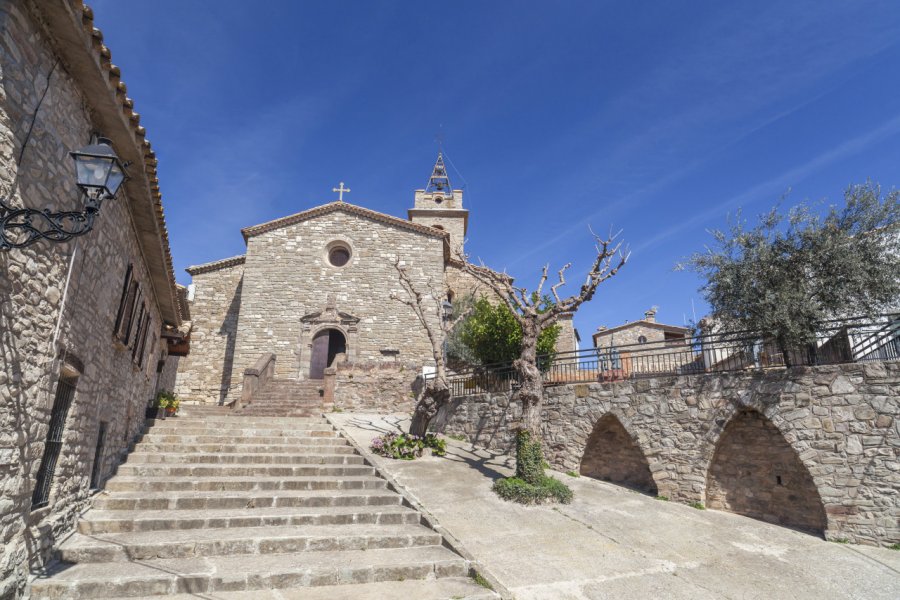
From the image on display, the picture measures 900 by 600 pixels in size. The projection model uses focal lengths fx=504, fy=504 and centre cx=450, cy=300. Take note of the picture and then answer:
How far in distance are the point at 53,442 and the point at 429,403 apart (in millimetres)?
7633

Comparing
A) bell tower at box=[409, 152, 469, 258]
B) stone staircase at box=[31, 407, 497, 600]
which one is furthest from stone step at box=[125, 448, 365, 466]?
bell tower at box=[409, 152, 469, 258]

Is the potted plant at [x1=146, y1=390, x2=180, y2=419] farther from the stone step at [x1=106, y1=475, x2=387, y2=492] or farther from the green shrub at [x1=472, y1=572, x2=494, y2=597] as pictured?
the green shrub at [x1=472, y1=572, x2=494, y2=597]

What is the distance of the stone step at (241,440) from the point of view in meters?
9.48

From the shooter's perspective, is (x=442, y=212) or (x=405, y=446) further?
(x=442, y=212)

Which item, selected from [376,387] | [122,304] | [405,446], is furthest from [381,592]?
[376,387]

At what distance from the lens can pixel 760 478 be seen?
353 inches

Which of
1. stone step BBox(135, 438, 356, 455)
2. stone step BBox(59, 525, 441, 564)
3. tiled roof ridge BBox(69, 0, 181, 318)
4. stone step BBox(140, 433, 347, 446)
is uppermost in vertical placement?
tiled roof ridge BBox(69, 0, 181, 318)

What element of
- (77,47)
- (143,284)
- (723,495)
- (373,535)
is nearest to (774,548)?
(723,495)

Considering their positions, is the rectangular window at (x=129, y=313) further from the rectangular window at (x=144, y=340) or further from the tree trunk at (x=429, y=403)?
the tree trunk at (x=429, y=403)

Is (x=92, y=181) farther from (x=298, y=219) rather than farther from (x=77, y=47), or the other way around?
(x=298, y=219)

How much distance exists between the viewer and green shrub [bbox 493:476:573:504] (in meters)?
8.52

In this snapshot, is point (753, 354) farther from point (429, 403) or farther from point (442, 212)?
point (442, 212)

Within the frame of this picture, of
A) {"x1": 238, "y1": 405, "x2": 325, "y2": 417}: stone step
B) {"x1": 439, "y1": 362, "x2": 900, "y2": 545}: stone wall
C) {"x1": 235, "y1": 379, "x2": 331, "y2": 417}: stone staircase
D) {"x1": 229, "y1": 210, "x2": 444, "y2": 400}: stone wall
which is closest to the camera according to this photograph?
{"x1": 439, "y1": 362, "x2": 900, "y2": 545}: stone wall

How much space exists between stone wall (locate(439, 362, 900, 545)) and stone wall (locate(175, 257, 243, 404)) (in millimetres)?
14585
